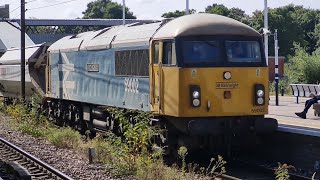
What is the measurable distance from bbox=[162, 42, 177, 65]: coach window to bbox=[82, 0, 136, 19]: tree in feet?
323

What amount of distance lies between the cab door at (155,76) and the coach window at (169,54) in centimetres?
12

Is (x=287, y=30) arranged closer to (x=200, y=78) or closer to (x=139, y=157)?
(x=200, y=78)

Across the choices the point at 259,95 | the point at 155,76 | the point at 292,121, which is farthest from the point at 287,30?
the point at 155,76

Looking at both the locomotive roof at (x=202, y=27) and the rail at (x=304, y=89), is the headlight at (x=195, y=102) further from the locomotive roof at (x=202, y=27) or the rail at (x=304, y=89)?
the rail at (x=304, y=89)

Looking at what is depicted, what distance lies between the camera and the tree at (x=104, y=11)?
11381cm

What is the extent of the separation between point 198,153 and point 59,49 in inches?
338

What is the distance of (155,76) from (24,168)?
3.41m

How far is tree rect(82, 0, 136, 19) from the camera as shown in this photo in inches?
4481

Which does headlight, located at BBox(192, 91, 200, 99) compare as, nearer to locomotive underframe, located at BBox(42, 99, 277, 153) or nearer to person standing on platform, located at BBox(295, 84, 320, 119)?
locomotive underframe, located at BBox(42, 99, 277, 153)

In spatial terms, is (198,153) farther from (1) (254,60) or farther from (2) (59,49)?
(2) (59,49)

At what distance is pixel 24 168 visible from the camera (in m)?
13.2

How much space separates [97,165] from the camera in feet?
45.3

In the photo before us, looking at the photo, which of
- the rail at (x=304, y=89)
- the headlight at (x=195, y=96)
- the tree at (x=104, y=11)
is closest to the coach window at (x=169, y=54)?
the headlight at (x=195, y=96)

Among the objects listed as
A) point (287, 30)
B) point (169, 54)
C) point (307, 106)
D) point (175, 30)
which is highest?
point (287, 30)
